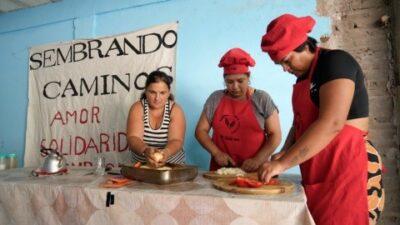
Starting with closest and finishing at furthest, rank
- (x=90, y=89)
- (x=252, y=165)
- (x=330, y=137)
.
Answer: (x=330, y=137) → (x=252, y=165) → (x=90, y=89)

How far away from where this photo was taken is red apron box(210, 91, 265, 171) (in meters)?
1.78

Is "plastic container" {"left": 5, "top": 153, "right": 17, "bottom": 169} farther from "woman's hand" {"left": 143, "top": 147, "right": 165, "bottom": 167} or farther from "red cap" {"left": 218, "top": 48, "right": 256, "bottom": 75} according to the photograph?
"red cap" {"left": 218, "top": 48, "right": 256, "bottom": 75}

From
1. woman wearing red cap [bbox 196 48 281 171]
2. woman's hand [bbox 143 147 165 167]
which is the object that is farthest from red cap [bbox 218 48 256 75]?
woman's hand [bbox 143 147 165 167]

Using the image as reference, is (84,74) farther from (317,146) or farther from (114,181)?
(317,146)

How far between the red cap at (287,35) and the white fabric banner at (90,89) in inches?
57.4

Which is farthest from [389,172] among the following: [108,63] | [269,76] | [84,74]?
[84,74]

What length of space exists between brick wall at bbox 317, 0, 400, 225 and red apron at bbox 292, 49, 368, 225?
1123 mm

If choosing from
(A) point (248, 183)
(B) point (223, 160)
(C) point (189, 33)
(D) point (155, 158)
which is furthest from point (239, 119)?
(C) point (189, 33)

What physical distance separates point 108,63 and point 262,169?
2081mm

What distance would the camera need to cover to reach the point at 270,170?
1.01 metres

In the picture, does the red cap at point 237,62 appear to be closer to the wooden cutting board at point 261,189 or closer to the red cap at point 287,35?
the red cap at point 287,35

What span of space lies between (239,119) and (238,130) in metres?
0.07

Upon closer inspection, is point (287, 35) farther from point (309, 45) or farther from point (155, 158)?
point (155, 158)

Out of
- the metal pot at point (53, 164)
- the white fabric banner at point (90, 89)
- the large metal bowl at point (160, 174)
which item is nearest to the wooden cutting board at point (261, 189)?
the large metal bowl at point (160, 174)
